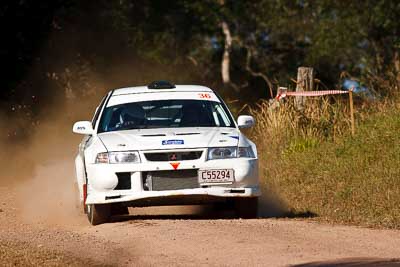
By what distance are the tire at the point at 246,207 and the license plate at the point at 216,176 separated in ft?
1.97

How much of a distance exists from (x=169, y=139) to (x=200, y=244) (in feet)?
7.41

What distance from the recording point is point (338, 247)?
11461mm

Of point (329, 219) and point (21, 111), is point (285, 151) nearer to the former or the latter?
point (329, 219)

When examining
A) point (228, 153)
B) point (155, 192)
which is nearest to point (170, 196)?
point (155, 192)

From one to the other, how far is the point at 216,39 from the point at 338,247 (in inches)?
2137

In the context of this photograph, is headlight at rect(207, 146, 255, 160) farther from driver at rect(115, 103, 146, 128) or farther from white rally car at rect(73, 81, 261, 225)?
driver at rect(115, 103, 146, 128)

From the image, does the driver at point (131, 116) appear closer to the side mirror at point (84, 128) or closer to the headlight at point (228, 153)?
the side mirror at point (84, 128)

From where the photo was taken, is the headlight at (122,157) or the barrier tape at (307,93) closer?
the headlight at (122,157)

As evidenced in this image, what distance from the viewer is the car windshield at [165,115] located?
14695 mm

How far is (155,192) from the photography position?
13320mm

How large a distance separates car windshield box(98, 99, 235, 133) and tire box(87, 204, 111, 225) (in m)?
1.20

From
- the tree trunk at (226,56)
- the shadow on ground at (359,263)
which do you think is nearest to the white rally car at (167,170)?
the shadow on ground at (359,263)

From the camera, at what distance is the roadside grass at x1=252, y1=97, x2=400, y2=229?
15.3m

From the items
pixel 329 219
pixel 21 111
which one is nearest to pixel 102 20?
pixel 21 111
